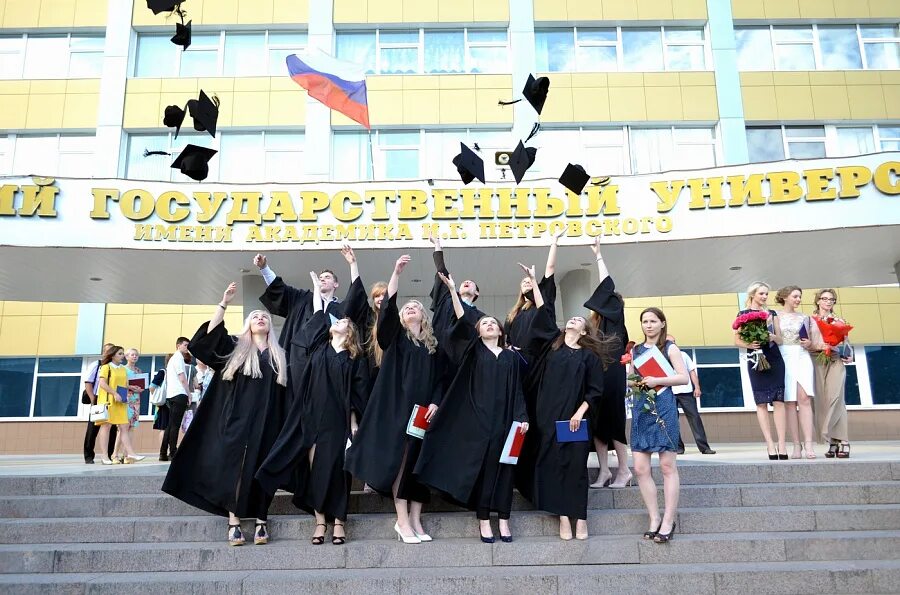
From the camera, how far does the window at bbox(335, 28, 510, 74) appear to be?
1905 cm

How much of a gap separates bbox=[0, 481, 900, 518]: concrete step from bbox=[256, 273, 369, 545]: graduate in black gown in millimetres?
622

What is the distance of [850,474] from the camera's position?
638 cm

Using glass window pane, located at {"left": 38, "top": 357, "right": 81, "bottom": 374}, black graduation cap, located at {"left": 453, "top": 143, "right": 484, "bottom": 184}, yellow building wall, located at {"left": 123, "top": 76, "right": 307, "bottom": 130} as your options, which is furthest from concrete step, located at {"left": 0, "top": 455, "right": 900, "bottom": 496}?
yellow building wall, located at {"left": 123, "top": 76, "right": 307, "bottom": 130}

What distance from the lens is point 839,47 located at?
19469mm

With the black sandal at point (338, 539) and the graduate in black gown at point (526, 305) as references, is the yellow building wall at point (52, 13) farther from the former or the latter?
the black sandal at point (338, 539)

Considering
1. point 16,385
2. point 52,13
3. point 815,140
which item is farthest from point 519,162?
point 52,13

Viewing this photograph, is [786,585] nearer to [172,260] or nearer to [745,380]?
[172,260]

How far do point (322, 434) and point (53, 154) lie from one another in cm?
1752

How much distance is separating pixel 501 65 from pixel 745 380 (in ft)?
35.0

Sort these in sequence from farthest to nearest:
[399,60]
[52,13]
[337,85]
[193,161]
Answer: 1. [52,13]
2. [399,60]
3. [337,85]
4. [193,161]

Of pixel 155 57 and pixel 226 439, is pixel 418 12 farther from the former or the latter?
pixel 226 439

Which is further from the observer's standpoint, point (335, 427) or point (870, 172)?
point (870, 172)

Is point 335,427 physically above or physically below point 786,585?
→ above

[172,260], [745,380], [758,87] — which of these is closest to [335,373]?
[172,260]
